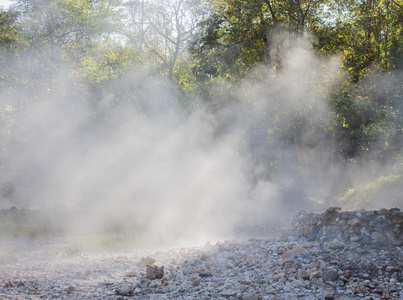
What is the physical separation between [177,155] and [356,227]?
41.3 feet

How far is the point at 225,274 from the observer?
210 inches

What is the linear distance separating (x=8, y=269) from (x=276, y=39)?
1109 centimetres

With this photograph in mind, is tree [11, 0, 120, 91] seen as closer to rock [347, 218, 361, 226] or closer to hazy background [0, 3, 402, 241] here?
hazy background [0, 3, 402, 241]

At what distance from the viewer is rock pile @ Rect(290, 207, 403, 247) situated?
18.7 feet

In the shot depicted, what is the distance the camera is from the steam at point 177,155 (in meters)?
12.0

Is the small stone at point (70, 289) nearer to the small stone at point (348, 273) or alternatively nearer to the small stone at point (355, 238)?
the small stone at point (348, 273)

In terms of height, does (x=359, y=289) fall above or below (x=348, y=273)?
below

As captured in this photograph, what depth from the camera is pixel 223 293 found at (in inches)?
180

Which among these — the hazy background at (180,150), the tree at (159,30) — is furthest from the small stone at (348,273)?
the tree at (159,30)

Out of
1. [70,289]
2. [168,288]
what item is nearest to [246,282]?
[168,288]

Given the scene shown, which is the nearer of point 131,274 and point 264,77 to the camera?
point 131,274

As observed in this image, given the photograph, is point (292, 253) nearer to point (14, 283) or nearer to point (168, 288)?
point (168, 288)

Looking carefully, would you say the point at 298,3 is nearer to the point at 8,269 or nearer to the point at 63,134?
the point at 63,134

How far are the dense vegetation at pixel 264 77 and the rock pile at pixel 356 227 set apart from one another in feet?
17.5
